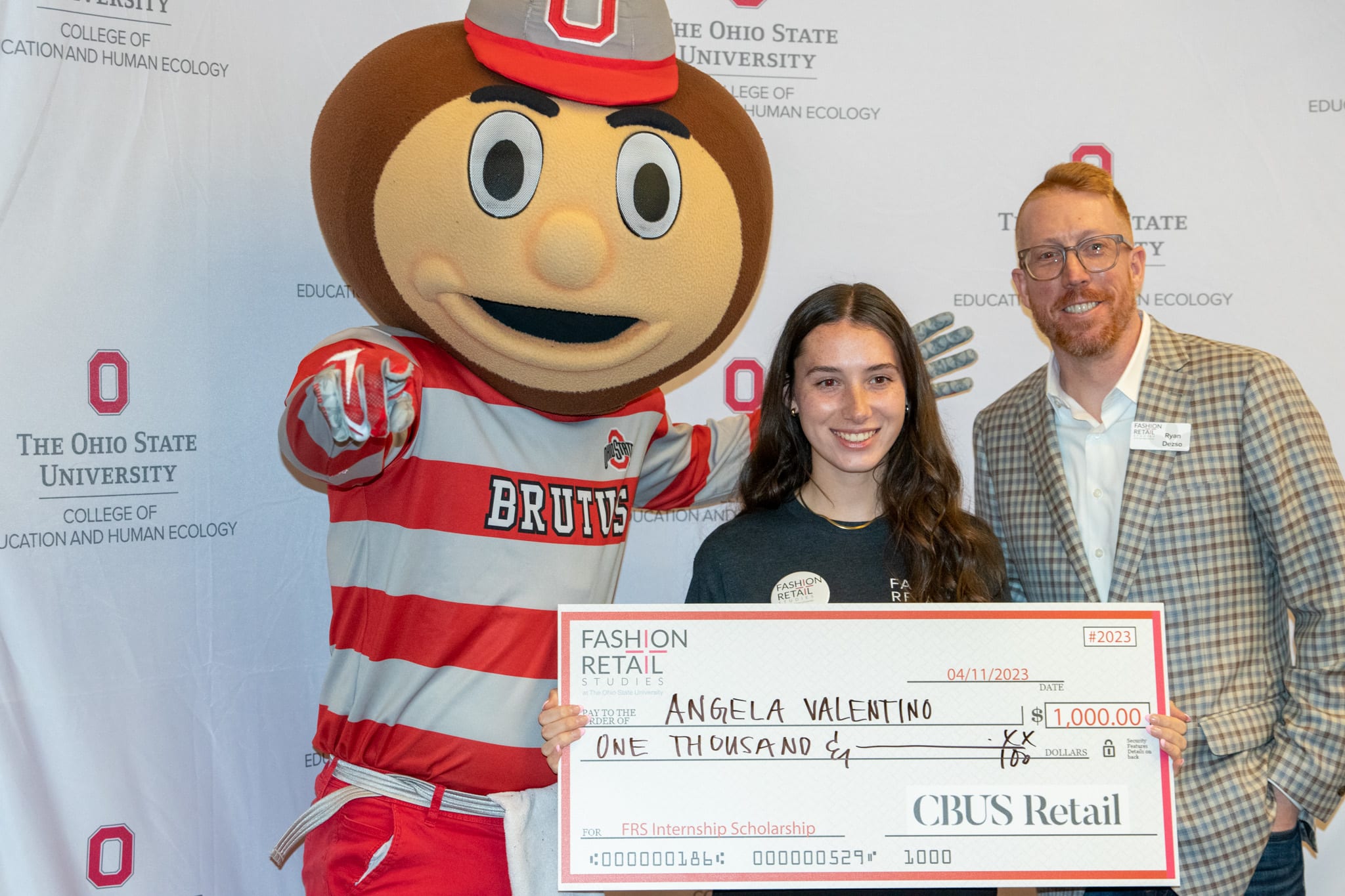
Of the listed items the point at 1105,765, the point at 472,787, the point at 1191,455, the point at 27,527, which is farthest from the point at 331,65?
the point at 1105,765

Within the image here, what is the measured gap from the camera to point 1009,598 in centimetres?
213

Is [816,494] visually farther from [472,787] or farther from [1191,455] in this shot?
[472,787]

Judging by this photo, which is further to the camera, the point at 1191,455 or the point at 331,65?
the point at 331,65

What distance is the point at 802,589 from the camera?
1.94 metres

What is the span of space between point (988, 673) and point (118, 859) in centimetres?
192

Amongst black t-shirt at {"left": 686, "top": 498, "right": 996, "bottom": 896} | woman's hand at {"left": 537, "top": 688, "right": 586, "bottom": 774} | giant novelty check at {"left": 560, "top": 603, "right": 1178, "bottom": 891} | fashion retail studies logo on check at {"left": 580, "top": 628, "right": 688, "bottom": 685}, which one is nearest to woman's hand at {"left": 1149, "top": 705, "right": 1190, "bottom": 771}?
giant novelty check at {"left": 560, "top": 603, "right": 1178, "bottom": 891}

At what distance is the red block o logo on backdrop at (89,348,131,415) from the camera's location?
2.32 metres

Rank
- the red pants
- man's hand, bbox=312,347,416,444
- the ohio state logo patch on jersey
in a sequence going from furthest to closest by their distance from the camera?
1. the ohio state logo patch on jersey
2. the red pants
3. man's hand, bbox=312,347,416,444

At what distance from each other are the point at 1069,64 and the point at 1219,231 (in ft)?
1.98

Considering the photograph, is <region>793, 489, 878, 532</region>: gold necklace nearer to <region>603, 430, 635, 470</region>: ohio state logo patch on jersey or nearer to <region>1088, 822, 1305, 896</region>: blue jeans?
<region>603, 430, 635, 470</region>: ohio state logo patch on jersey

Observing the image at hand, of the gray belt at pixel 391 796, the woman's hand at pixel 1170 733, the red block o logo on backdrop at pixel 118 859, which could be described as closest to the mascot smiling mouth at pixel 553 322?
the gray belt at pixel 391 796

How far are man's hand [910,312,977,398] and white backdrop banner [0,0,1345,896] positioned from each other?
44 cm

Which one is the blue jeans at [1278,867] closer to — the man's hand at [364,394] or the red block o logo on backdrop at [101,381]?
the man's hand at [364,394]

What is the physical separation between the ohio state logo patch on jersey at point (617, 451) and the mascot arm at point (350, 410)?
0.38 meters
